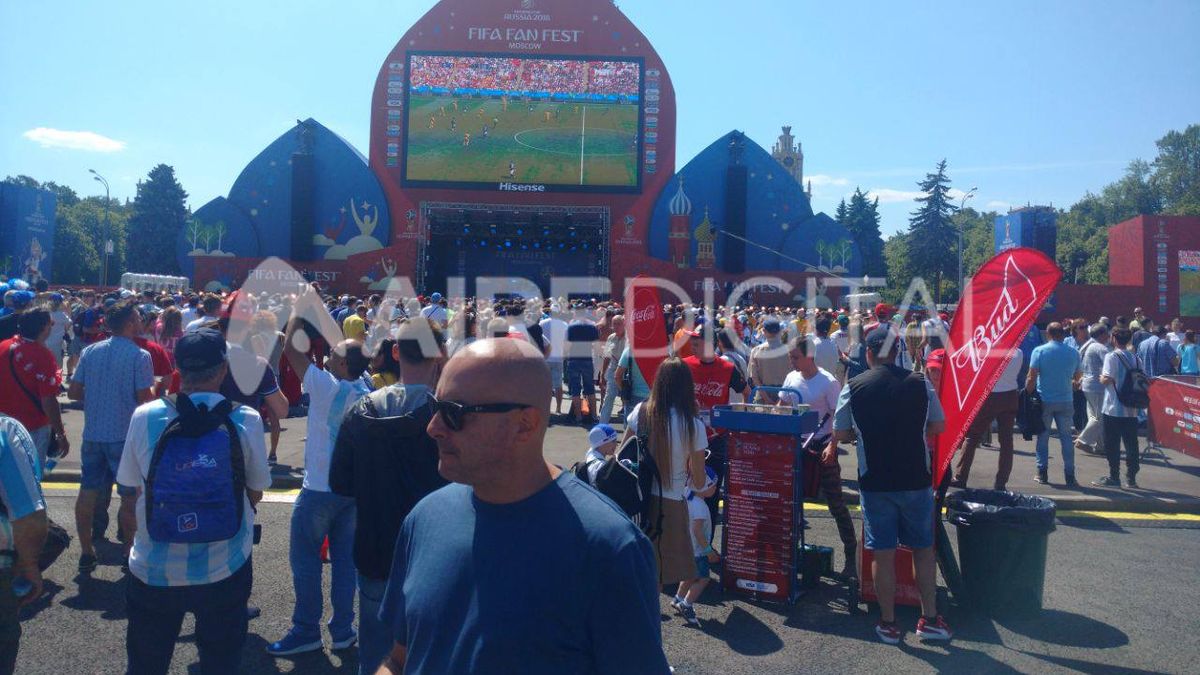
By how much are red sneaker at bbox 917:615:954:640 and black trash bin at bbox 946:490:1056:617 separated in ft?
1.82

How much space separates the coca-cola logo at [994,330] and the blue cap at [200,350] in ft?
14.7

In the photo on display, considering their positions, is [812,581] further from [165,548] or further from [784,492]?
[165,548]

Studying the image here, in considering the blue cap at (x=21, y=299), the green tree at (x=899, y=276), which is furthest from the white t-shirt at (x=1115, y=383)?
the green tree at (x=899, y=276)

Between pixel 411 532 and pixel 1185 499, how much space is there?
8.99 meters

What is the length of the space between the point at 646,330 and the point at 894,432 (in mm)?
4177

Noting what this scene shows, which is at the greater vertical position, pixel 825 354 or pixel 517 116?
pixel 517 116

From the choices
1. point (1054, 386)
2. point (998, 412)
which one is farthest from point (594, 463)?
point (1054, 386)

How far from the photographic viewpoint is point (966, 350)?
18.3 feet

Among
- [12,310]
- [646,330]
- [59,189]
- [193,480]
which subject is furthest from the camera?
[59,189]

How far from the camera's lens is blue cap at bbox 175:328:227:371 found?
3279mm

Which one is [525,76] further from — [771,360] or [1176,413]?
[1176,413]

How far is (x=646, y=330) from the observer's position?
28.5 ft

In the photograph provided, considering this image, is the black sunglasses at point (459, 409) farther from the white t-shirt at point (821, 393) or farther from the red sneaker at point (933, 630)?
the white t-shirt at point (821, 393)

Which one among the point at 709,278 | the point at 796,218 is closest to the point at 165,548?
the point at 709,278
